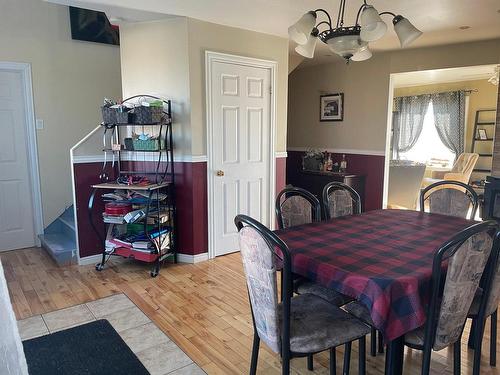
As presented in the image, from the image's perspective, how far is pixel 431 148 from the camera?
8.39m

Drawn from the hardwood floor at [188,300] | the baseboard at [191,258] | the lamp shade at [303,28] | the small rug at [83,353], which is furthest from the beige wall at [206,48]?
the small rug at [83,353]

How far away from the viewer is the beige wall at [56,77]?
13.5ft

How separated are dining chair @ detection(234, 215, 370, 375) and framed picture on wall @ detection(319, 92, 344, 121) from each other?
15.0 feet

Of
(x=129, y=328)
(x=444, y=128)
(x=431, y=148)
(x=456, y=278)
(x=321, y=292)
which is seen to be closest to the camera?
(x=456, y=278)

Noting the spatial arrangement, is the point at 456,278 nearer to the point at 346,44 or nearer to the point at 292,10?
the point at 346,44

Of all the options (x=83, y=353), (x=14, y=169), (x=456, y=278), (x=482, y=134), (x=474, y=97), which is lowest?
(x=83, y=353)

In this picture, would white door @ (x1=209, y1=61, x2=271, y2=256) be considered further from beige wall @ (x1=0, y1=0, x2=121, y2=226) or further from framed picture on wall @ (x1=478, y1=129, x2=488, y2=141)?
framed picture on wall @ (x1=478, y1=129, x2=488, y2=141)

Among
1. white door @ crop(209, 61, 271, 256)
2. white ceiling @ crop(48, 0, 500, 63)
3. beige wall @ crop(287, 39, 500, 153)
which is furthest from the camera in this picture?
beige wall @ crop(287, 39, 500, 153)

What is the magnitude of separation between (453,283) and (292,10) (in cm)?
267

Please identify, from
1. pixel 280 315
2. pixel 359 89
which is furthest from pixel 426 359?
pixel 359 89

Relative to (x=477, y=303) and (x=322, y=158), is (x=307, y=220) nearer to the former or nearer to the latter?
(x=477, y=303)

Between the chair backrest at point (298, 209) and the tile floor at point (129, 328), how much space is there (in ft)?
3.62

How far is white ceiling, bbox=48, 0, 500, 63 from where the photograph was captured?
10.0 feet

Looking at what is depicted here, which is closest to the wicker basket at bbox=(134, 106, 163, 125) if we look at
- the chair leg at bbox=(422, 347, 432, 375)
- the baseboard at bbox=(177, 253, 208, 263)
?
the baseboard at bbox=(177, 253, 208, 263)
